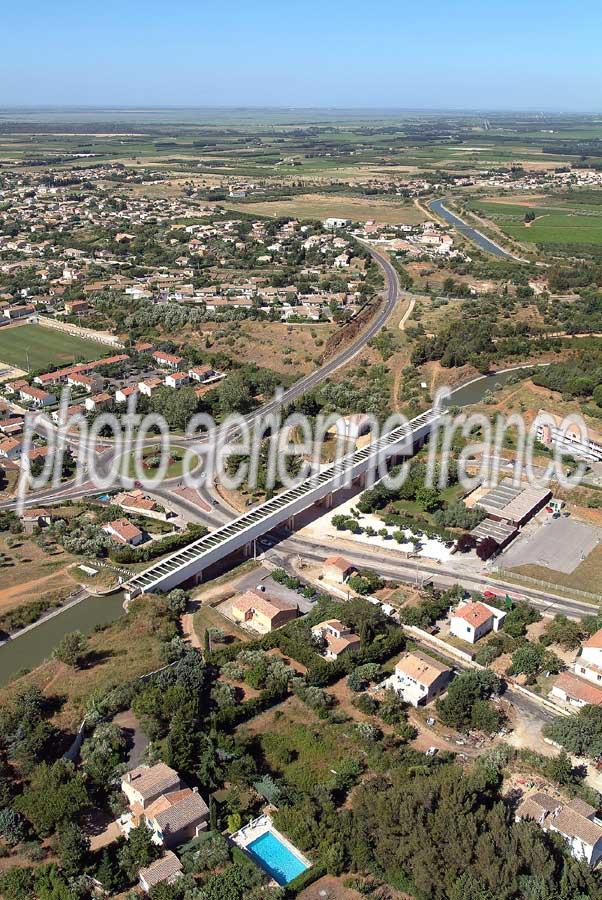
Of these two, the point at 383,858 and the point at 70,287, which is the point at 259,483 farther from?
the point at 70,287

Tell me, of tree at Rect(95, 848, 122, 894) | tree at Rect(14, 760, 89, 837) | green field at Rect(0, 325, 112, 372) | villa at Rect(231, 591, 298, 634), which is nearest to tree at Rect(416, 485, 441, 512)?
villa at Rect(231, 591, 298, 634)

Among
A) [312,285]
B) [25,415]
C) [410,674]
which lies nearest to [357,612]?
[410,674]

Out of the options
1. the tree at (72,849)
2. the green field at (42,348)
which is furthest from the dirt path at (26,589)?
the green field at (42,348)

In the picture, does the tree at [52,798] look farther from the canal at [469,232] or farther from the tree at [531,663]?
the canal at [469,232]

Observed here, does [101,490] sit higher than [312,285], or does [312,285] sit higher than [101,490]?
[312,285]

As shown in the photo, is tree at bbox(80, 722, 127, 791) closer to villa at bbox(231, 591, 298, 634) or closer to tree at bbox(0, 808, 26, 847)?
tree at bbox(0, 808, 26, 847)

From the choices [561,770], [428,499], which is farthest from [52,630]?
[561,770]

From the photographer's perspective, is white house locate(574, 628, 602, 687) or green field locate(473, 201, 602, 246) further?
green field locate(473, 201, 602, 246)
